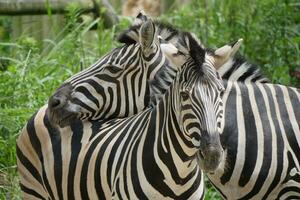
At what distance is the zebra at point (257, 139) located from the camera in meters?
5.81

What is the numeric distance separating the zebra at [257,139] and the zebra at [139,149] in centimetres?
44

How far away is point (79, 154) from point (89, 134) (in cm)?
17

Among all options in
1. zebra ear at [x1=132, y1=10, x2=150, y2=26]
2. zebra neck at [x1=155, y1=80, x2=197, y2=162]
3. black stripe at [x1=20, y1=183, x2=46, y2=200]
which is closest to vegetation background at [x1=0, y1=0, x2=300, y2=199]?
black stripe at [x1=20, y1=183, x2=46, y2=200]

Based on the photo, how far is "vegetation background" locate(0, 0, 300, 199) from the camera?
8250 mm

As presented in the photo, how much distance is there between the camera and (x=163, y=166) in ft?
17.6

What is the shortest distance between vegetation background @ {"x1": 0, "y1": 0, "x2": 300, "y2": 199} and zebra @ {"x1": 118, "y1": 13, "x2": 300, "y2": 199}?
6.28 feet

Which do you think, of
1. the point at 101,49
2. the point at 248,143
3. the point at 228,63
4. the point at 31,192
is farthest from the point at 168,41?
the point at 101,49

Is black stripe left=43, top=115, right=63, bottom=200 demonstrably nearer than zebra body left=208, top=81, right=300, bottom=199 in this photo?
No

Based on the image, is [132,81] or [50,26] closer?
[132,81]

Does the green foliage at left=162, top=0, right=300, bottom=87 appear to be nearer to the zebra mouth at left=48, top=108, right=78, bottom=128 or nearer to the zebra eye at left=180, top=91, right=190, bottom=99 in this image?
the zebra mouth at left=48, top=108, right=78, bottom=128

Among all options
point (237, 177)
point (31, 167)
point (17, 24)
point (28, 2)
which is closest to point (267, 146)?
point (237, 177)

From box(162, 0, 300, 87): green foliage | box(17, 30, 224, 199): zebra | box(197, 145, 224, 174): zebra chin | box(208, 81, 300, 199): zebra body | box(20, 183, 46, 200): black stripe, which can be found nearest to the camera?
box(197, 145, 224, 174): zebra chin

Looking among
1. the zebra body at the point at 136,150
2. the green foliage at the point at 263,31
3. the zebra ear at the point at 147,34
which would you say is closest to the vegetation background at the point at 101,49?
the green foliage at the point at 263,31

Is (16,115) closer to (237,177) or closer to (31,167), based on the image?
(31,167)
